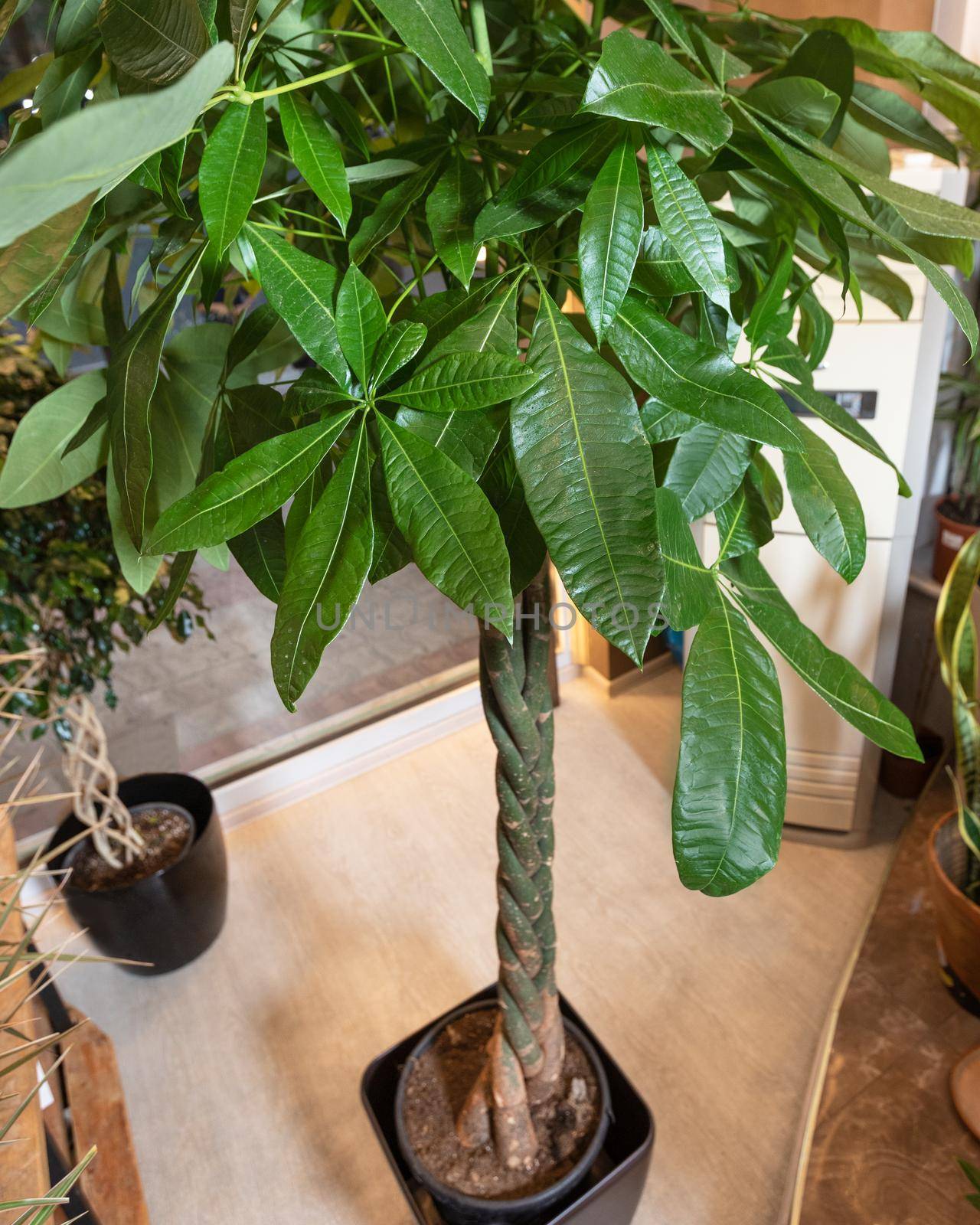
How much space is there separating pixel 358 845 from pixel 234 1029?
446mm

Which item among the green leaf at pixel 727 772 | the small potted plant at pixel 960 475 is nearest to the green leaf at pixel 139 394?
the green leaf at pixel 727 772

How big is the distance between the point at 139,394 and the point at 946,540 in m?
1.60

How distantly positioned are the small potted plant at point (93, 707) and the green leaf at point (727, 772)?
85 centimetres

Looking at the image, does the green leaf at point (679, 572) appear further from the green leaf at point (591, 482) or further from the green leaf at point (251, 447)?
the green leaf at point (251, 447)

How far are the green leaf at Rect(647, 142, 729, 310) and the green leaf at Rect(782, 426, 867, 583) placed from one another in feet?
0.50

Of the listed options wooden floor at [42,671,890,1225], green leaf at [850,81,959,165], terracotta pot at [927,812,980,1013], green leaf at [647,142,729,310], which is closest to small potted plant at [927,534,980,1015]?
terracotta pot at [927,812,980,1013]

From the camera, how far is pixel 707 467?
0.54 m

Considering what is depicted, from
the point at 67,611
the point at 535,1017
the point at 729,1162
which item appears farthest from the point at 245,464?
the point at 729,1162

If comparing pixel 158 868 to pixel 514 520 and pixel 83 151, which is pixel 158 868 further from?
pixel 83 151

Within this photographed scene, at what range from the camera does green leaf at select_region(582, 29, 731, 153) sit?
364 mm

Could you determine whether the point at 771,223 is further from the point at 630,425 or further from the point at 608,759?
the point at 608,759

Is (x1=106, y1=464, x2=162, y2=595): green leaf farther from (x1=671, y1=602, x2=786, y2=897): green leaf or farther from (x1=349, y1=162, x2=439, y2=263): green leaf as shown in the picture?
(x1=671, y1=602, x2=786, y2=897): green leaf

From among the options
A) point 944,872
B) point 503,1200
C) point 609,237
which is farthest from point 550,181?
point 944,872

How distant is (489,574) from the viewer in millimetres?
428
